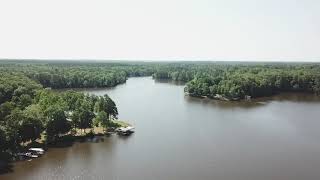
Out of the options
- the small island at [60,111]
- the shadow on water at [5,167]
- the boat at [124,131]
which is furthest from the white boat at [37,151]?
the boat at [124,131]

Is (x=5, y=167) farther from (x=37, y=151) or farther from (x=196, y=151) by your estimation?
(x=196, y=151)

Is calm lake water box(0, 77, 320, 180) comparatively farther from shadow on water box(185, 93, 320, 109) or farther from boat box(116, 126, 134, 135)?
shadow on water box(185, 93, 320, 109)

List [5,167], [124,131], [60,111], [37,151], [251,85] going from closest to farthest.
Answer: [5,167] < [37,151] < [60,111] < [124,131] < [251,85]

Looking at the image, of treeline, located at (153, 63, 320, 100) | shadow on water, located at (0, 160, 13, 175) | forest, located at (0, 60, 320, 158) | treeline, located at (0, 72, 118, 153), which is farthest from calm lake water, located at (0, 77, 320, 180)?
treeline, located at (153, 63, 320, 100)

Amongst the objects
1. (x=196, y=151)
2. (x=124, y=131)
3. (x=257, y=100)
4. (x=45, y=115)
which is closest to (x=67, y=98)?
(x=45, y=115)

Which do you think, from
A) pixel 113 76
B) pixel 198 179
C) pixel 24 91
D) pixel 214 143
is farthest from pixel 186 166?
pixel 113 76

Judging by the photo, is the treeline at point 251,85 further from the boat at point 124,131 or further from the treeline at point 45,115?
the boat at point 124,131

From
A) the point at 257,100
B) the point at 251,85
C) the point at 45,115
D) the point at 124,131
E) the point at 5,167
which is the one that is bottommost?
the point at 257,100

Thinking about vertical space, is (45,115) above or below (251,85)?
above
